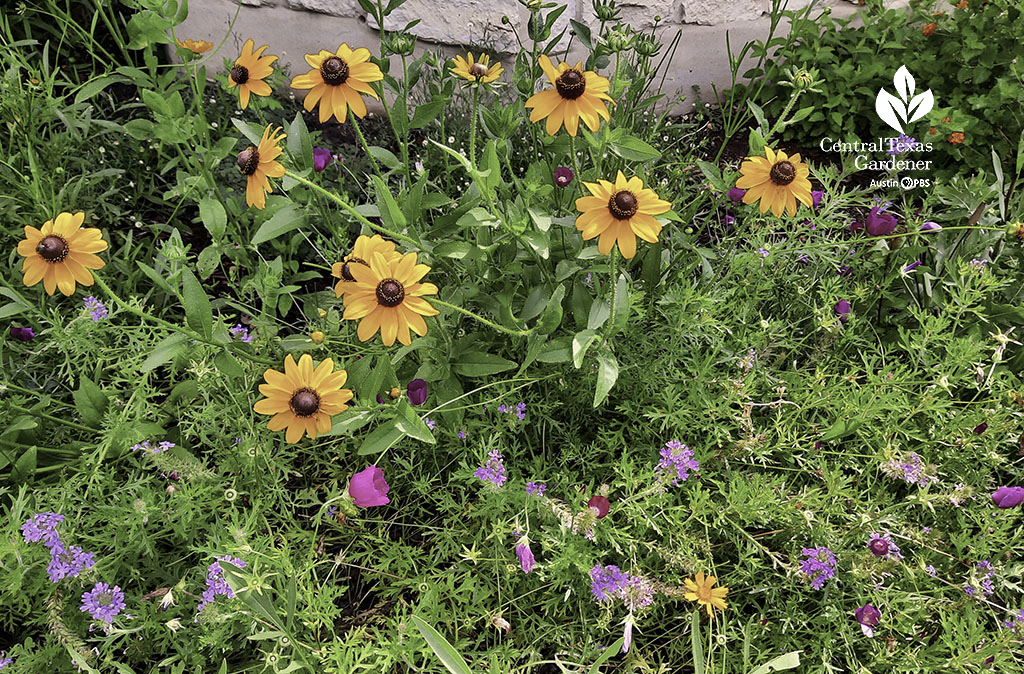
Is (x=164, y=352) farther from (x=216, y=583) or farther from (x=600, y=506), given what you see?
(x=600, y=506)

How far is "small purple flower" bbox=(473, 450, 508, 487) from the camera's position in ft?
4.00

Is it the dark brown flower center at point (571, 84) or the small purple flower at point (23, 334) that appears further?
the small purple flower at point (23, 334)

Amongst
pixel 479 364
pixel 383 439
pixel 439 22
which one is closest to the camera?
pixel 383 439

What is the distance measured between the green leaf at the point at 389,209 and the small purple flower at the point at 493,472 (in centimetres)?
44

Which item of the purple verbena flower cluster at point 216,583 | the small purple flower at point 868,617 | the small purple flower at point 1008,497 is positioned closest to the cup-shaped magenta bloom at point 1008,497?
the small purple flower at point 1008,497

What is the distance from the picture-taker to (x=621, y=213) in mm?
1057

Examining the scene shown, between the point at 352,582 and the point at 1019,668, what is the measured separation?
125 centimetres

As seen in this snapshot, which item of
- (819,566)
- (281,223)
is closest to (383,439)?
(281,223)

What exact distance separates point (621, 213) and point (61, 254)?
A: 2.90 feet

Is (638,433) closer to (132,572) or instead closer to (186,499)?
(186,499)

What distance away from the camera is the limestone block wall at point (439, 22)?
2408 millimetres

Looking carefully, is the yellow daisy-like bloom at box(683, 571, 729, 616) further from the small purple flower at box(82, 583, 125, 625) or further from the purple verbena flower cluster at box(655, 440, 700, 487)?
the small purple flower at box(82, 583, 125, 625)

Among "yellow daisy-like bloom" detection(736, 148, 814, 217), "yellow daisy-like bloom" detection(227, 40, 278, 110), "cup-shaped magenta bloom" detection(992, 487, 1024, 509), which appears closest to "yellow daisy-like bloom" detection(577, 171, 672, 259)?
"yellow daisy-like bloom" detection(736, 148, 814, 217)

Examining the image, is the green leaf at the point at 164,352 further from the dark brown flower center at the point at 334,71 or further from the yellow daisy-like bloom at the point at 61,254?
the dark brown flower center at the point at 334,71
